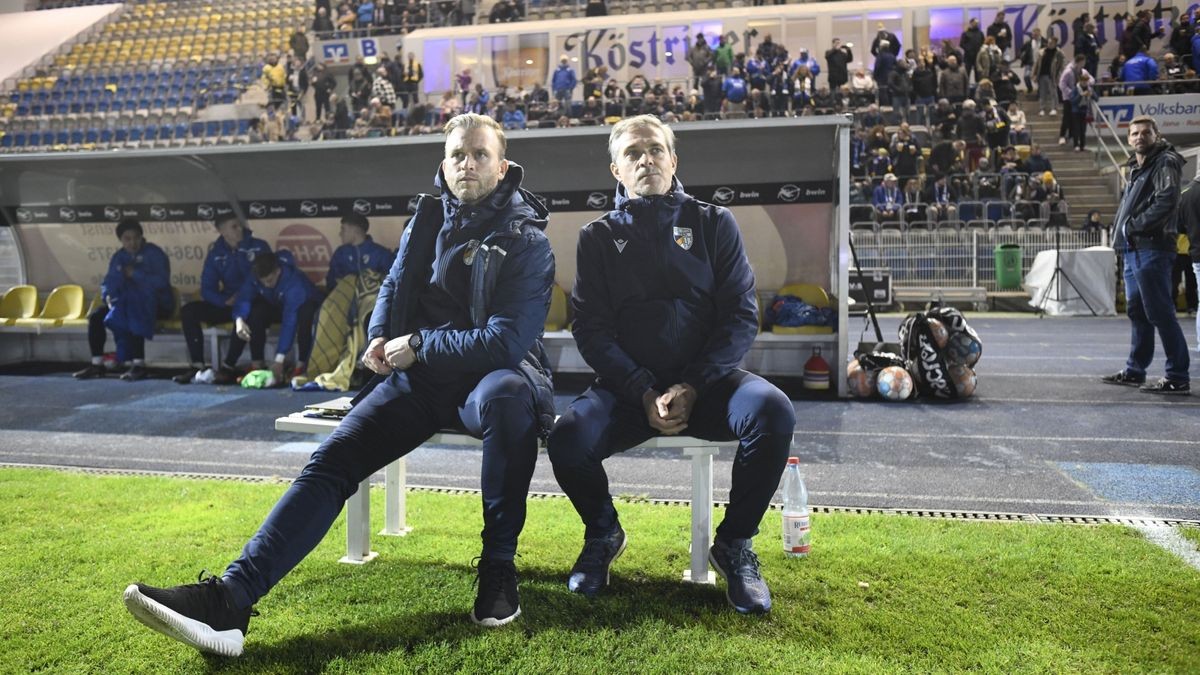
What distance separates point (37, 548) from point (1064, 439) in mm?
5845

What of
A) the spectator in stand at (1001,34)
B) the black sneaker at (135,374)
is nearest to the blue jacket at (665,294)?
the black sneaker at (135,374)

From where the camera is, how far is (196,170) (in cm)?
971

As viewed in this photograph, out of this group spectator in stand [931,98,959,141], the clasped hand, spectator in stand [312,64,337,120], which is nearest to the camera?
the clasped hand

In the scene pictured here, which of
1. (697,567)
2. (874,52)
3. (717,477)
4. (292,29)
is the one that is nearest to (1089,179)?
(874,52)

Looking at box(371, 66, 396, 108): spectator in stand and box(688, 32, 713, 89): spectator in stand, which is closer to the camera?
box(688, 32, 713, 89): spectator in stand

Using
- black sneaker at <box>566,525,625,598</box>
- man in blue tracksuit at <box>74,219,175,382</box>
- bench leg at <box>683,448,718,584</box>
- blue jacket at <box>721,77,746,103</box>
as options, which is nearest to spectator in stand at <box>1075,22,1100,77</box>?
blue jacket at <box>721,77,746,103</box>

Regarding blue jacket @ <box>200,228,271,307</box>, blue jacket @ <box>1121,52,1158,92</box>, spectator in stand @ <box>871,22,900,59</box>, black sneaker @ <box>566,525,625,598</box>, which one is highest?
spectator in stand @ <box>871,22,900,59</box>

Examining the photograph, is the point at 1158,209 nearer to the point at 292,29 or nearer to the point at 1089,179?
the point at 1089,179

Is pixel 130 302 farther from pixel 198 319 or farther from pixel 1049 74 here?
pixel 1049 74

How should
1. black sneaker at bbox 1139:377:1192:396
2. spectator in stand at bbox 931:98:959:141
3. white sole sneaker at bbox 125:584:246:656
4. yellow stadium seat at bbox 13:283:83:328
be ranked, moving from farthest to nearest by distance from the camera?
spectator in stand at bbox 931:98:959:141
yellow stadium seat at bbox 13:283:83:328
black sneaker at bbox 1139:377:1192:396
white sole sneaker at bbox 125:584:246:656

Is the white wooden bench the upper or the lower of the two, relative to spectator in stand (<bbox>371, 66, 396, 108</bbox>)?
lower

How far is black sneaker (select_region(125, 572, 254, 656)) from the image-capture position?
2.43 metres

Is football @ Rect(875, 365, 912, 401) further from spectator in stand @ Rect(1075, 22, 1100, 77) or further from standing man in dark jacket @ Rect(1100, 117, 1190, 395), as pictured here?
spectator in stand @ Rect(1075, 22, 1100, 77)

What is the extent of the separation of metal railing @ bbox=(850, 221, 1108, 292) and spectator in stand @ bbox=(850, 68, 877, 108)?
5.63 meters
